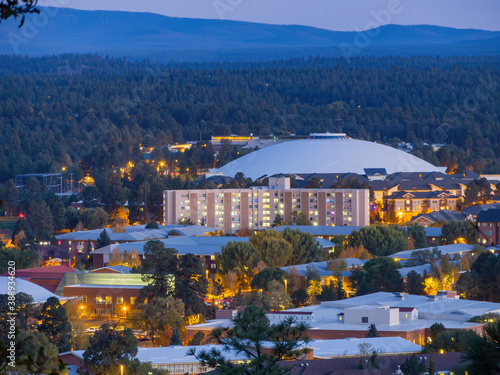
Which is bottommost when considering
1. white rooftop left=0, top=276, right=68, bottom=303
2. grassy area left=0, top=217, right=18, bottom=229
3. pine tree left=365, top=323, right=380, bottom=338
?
grassy area left=0, top=217, right=18, bottom=229

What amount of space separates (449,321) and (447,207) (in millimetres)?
40633

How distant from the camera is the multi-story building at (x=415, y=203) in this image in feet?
213

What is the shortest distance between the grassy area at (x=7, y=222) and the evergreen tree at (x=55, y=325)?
34093 mm

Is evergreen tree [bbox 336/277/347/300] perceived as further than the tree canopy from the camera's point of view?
No

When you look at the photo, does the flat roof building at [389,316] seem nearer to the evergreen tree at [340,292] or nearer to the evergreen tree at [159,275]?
the evergreen tree at [340,292]

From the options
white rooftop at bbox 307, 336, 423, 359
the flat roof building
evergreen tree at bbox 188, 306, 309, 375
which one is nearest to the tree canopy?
the flat roof building

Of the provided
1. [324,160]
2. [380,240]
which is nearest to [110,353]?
[380,240]

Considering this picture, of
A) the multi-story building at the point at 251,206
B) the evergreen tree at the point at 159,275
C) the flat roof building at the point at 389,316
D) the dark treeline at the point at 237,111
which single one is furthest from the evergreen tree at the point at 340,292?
the dark treeline at the point at 237,111

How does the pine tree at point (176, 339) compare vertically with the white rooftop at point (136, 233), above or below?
above

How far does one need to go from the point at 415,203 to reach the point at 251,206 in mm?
11050

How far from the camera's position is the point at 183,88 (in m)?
133

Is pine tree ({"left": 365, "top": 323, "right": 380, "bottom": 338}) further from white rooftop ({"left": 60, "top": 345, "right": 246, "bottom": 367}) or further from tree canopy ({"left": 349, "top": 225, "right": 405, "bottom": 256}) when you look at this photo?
tree canopy ({"left": 349, "top": 225, "right": 405, "bottom": 256})

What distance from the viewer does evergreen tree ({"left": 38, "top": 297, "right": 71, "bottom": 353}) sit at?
24.8m

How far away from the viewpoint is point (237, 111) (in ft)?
381
